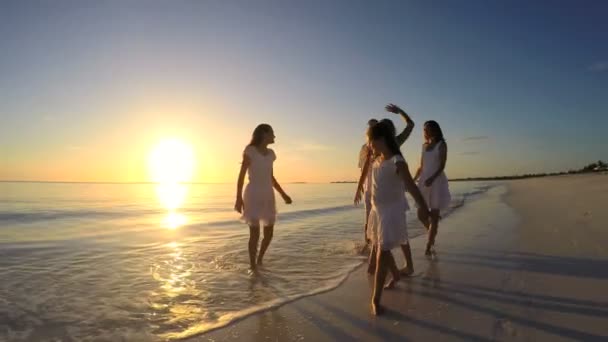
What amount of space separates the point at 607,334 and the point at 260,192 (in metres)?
4.35

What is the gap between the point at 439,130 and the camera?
668 cm

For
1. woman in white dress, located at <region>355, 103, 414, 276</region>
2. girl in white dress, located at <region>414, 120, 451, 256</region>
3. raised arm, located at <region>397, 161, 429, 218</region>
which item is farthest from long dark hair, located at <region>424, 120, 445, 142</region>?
raised arm, located at <region>397, 161, 429, 218</region>

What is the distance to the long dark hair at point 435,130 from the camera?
661 cm

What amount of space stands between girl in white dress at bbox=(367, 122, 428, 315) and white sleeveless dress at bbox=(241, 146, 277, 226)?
2356 millimetres

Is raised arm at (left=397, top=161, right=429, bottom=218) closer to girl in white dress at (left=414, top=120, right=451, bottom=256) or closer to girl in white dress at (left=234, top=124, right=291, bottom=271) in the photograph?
girl in white dress at (left=234, top=124, right=291, bottom=271)

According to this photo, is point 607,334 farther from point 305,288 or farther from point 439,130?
point 439,130

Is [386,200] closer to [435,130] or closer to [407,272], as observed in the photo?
[407,272]

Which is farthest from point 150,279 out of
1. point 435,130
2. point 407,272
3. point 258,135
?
point 435,130

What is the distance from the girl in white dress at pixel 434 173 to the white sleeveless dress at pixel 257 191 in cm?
270

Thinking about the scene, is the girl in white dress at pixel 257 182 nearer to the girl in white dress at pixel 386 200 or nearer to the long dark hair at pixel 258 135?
the long dark hair at pixel 258 135

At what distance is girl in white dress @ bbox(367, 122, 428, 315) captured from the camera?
386 cm

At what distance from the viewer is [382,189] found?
4.00 m

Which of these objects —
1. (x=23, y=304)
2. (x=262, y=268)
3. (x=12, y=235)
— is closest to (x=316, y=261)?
(x=262, y=268)

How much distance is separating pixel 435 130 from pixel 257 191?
10.5 feet
